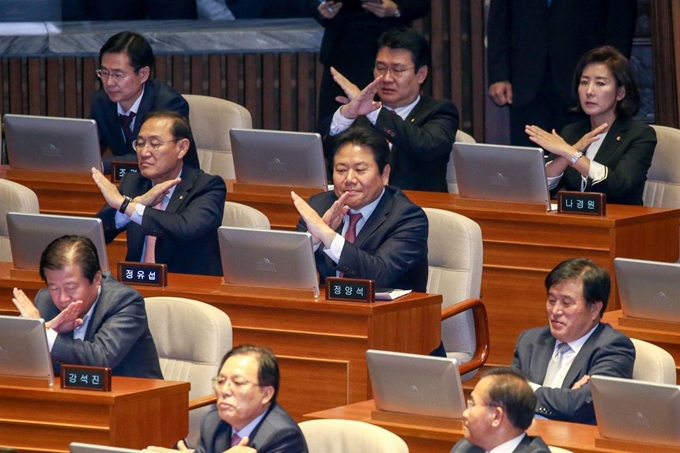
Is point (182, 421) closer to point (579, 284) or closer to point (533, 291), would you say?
point (579, 284)

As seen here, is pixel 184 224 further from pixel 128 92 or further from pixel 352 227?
pixel 128 92

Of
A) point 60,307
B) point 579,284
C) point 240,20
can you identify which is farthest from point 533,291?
point 240,20

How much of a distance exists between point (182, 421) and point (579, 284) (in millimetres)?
1092

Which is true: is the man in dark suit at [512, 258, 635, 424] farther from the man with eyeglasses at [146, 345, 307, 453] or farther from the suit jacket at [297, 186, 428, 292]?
the man with eyeglasses at [146, 345, 307, 453]

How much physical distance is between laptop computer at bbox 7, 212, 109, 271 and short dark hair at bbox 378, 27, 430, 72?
151 cm

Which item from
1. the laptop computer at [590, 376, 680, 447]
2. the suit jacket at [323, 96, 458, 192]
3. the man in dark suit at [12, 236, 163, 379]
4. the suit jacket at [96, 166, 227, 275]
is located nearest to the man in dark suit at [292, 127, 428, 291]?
the suit jacket at [96, 166, 227, 275]

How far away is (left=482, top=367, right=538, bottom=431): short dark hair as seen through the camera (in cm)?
310

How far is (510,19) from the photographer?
19.0 ft

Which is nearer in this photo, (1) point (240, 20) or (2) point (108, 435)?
(2) point (108, 435)

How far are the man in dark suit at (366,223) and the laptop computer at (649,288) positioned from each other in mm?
665

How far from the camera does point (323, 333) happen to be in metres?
4.04

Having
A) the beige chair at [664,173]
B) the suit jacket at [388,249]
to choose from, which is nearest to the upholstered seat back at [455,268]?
the suit jacket at [388,249]

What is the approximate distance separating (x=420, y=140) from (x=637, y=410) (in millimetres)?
1986

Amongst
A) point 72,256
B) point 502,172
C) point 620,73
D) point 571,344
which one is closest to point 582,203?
point 502,172
